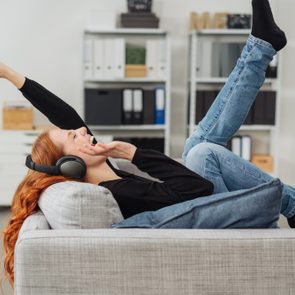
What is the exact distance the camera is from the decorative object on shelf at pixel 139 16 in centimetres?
509

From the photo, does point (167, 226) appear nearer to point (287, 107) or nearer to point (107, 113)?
point (107, 113)

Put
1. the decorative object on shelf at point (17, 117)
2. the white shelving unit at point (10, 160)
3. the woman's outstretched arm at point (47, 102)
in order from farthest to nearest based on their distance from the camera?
the decorative object on shelf at point (17, 117)
the white shelving unit at point (10, 160)
the woman's outstretched arm at point (47, 102)

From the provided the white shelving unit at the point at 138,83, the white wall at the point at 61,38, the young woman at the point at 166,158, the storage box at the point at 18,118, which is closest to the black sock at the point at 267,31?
the young woman at the point at 166,158

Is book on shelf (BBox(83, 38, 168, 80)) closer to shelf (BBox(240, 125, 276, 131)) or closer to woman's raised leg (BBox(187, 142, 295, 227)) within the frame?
shelf (BBox(240, 125, 276, 131))

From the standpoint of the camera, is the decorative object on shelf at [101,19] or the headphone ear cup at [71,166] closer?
the headphone ear cup at [71,166]

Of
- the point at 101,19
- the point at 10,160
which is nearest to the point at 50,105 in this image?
the point at 10,160

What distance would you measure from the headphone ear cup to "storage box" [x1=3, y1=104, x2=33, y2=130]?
296 centimetres

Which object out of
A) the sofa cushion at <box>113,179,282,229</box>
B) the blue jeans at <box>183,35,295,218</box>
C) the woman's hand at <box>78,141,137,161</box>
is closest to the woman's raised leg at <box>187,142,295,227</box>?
the blue jeans at <box>183,35,295,218</box>

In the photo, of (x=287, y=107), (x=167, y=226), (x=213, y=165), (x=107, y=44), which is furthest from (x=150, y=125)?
(x=167, y=226)

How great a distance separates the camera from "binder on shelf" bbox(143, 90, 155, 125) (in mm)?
5070

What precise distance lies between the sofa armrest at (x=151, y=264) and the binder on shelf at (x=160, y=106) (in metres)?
3.49

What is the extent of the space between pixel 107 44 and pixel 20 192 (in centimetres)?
313

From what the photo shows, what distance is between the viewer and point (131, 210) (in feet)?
6.52

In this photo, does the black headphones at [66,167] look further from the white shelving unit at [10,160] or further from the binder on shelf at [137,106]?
the binder on shelf at [137,106]
